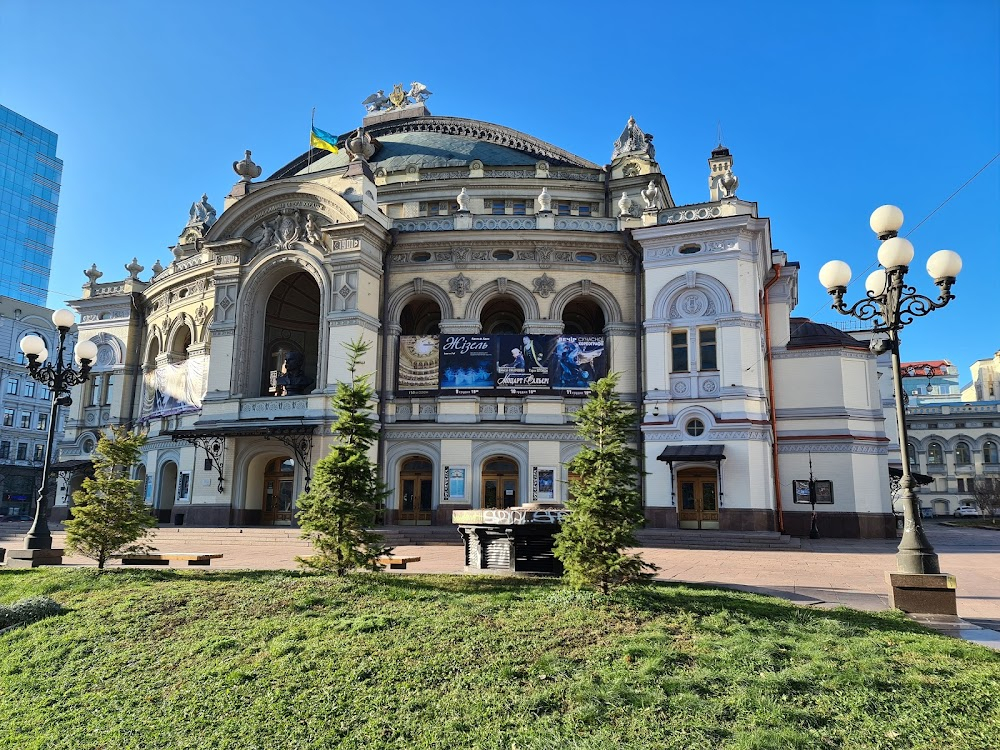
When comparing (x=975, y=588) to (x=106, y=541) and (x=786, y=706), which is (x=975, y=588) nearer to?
(x=786, y=706)

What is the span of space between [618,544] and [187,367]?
30.2 m

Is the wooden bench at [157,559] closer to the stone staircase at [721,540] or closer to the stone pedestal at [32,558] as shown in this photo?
the stone pedestal at [32,558]

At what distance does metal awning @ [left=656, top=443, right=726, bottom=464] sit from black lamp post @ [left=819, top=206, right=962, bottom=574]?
15.7 m

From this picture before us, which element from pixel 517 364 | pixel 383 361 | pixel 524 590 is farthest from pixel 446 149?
pixel 524 590

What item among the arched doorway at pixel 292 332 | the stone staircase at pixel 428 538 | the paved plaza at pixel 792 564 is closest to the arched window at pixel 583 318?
the stone staircase at pixel 428 538

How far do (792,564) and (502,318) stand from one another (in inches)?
801

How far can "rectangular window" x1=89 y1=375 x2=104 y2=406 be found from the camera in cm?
4156

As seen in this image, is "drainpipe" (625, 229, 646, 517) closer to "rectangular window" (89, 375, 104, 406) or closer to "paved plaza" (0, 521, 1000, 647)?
"paved plaza" (0, 521, 1000, 647)

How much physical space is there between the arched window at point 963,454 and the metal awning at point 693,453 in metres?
66.3

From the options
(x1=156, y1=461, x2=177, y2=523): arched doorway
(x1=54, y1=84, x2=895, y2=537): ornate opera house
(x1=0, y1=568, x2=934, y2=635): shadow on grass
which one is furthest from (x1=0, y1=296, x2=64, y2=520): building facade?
(x1=0, y1=568, x2=934, y2=635): shadow on grass

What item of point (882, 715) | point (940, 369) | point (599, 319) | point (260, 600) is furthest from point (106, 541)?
point (940, 369)

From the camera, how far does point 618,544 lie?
37.6 ft

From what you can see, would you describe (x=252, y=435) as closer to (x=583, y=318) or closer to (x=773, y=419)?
(x=583, y=318)

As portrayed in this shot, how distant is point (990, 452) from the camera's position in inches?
3100
